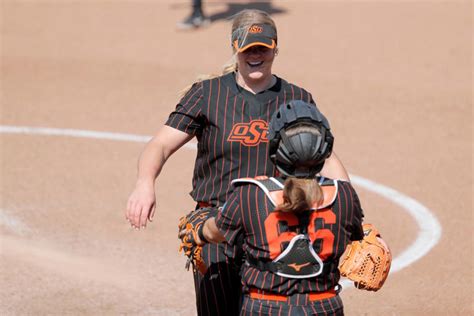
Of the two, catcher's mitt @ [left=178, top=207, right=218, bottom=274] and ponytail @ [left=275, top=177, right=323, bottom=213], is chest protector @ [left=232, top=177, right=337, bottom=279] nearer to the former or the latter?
ponytail @ [left=275, top=177, right=323, bottom=213]

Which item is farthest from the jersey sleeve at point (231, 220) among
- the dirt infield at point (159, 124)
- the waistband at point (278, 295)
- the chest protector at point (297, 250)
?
the dirt infield at point (159, 124)

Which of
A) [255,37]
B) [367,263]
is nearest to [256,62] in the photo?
[255,37]

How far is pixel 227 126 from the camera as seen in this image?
5066 millimetres

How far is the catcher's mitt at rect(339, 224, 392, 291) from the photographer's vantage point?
4.66m

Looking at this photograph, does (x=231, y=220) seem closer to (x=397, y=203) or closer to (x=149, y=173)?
(x=149, y=173)

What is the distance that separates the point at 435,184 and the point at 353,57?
4.93 metres

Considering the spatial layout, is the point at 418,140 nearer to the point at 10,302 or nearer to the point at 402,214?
the point at 402,214

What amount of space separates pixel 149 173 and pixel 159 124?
→ 22.7ft

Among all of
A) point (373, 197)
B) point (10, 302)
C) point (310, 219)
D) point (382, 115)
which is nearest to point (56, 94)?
point (382, 115)

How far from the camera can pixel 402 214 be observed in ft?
29.6

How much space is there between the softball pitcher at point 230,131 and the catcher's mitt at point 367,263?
47 cm

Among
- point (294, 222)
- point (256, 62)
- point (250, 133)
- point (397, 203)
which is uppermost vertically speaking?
point (256, 62)

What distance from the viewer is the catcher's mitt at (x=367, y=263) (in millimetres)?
4664

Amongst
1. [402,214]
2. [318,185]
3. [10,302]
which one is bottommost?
[10,302]
